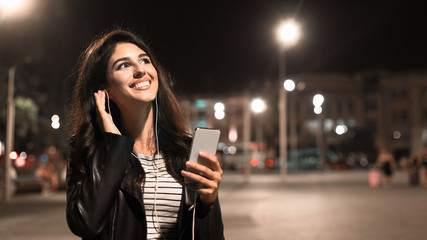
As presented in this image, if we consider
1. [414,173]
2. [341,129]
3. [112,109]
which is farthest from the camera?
[341,129]

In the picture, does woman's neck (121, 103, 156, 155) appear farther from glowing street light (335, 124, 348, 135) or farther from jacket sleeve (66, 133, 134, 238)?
glowing street light (335, 124, 348, 135)

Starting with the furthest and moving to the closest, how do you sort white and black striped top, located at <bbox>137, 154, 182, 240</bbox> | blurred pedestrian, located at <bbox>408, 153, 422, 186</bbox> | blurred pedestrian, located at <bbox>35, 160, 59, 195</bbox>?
blurred pedestrian, located at <bbox>408, 153, 422, 186</bbox> → blurred pedestrian, located at <bbox>35, 160, 59, 195</bbox> → white and black striped top, located at <bbox>137, 154, 182, 240</bbox>

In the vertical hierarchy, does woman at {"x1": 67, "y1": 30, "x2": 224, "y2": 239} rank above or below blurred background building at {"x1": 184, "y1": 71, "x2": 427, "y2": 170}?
below

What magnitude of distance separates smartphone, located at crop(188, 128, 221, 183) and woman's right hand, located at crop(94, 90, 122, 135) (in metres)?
0.47

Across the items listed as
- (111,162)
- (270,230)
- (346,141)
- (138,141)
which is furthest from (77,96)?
(346,141)

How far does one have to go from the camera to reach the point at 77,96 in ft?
9.84

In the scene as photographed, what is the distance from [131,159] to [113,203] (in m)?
0.35

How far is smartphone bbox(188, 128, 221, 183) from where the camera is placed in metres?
2.27

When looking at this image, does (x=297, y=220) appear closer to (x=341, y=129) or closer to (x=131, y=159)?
(x=131, y=159)

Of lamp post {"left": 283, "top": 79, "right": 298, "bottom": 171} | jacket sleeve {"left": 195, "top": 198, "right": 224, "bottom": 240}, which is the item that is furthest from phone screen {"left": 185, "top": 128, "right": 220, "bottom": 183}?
lamp post {"left": 283, "top": 79, "right": 298, "bottom": 171}

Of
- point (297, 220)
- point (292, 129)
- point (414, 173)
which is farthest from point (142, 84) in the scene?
point (292, 129)

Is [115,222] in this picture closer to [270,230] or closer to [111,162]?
[111,162]

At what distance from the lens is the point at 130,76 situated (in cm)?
278

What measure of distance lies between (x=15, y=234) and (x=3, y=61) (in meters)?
13.2
